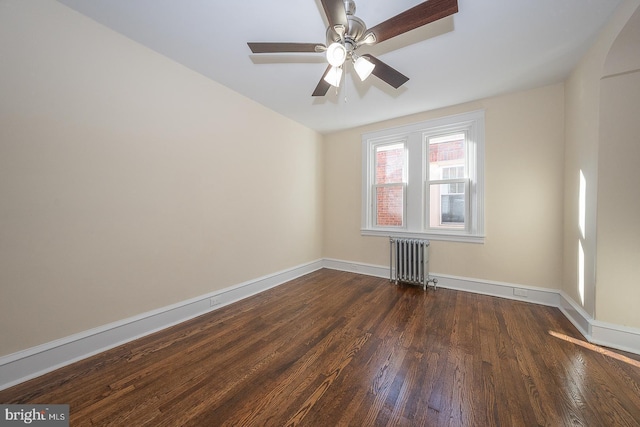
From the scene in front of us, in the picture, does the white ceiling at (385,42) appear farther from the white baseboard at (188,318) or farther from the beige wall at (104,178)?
the white baseboard at (188,318)

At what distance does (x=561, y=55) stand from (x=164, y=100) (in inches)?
155

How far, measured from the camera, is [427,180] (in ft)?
11.4

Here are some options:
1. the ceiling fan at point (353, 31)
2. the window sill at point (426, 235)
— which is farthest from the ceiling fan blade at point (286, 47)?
the window sill at point (426, 235)

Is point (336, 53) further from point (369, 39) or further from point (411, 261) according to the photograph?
point (411, 261)

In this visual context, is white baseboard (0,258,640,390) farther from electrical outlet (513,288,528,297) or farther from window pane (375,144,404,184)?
window pane (375,144,404,184)

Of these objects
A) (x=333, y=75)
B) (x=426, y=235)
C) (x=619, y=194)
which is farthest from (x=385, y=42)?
(x=426, y=235)

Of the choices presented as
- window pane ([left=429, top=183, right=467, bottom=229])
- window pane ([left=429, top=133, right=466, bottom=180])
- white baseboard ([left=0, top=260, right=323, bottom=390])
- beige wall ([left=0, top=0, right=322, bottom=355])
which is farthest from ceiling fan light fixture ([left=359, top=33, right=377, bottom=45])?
white baseboard ([left=0, top=260, right=323, bottom=390])

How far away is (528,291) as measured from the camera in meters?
2.77

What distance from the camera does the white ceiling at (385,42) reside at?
1.64 m

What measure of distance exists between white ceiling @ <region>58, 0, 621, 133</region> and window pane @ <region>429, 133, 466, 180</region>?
61 centimetres

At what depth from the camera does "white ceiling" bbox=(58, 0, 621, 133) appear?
64.7 inches

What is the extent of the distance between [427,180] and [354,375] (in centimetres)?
295

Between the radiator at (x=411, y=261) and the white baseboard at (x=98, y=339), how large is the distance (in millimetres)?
2345

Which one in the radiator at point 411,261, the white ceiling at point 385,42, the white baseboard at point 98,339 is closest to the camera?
the white baseboard at point 98,339
